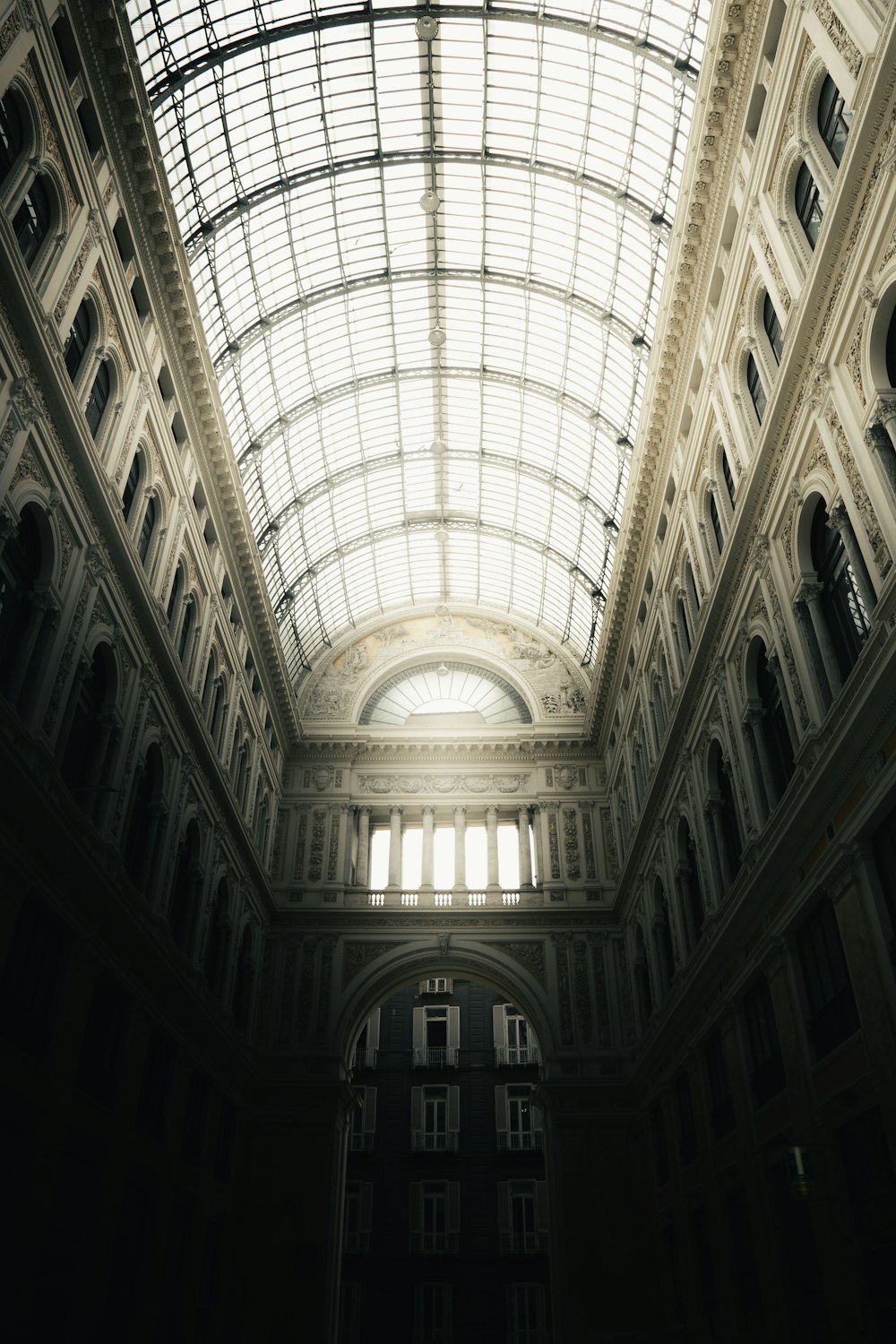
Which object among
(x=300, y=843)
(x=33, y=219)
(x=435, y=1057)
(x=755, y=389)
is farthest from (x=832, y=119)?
(x=435, y=1057)

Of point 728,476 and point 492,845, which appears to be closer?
point 728,476

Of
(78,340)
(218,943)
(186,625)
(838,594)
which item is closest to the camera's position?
(838,594)

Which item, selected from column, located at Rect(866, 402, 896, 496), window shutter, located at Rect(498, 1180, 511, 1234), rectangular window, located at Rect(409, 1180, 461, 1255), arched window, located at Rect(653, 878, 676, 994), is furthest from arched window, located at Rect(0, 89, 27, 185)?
window shutter, located at Rect(498, 1180, 511, 1234)

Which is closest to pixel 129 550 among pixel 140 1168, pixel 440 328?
pixel 140 1168

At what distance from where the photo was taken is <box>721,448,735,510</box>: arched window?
20.0m

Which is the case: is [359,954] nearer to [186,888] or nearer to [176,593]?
[186,888]

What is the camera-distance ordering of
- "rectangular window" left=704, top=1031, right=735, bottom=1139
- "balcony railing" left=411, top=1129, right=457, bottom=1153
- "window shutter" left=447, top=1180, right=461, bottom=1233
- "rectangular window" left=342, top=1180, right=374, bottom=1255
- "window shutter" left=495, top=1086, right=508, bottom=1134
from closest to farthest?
"rectangular window" left=704, top=1031, right=735, bottom=1139 < "rectangular window" left=342, top=1180, right=374, bottom=1255 < "window shutter" left=447, top=1180, right=461, bottom=1233 < "balcony railing" left=411, top=1129, right=457, bottom=1153 < "window shutter" left=495, top=1086, right=508, bottom=1134

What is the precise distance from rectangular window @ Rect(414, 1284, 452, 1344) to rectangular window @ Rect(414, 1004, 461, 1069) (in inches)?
305

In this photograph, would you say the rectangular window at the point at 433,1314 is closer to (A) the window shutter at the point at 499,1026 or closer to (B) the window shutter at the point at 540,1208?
(B) the window shutter at the point at 540,1208

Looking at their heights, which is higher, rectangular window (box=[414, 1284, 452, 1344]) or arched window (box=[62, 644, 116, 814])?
arched window (box=[62, 644, 116, 814])

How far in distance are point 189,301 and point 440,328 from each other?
12.2m

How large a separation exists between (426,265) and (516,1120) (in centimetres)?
3175

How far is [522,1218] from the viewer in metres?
38.2

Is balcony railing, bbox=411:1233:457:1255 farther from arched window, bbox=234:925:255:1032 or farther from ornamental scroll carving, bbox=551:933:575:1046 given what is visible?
arched window, bbox=234:925:255:1032
